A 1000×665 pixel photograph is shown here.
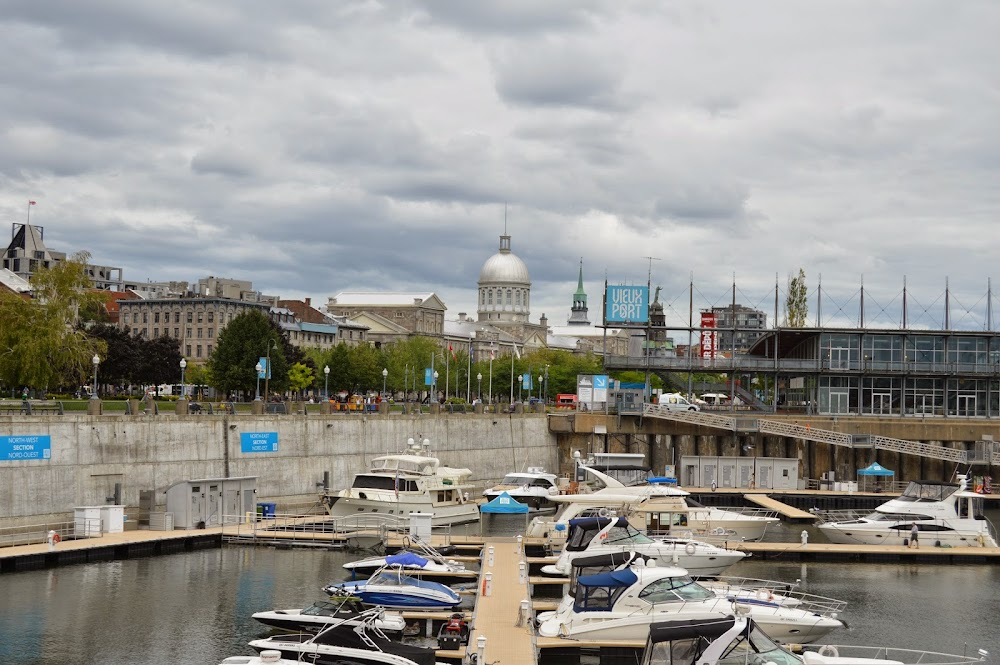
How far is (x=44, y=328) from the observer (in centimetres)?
7438

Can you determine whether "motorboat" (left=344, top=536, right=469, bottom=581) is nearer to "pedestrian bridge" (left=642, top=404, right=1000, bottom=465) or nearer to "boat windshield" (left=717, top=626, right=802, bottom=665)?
"boat windshield" (left=717, top=626, right=802, bottom=665)

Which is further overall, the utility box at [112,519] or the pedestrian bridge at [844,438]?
the pedestrian bridge at [844,438]

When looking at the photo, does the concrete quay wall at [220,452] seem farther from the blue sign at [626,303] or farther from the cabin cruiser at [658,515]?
the cabin cruiser at [658,515]

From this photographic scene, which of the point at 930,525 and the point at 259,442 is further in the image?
the point at 259,442

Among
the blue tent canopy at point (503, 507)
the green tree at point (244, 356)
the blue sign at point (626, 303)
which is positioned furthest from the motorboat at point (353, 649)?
the green tree at point (244, 356)

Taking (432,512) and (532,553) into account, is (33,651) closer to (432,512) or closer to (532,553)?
(532,553)

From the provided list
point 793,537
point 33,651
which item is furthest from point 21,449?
point 793,537

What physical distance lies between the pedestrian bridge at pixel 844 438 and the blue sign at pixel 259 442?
110ft

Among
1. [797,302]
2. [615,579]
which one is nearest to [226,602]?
[615,579]

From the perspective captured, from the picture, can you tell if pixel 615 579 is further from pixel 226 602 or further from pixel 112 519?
pixel 112 519

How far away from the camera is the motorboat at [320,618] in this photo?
1448 inches

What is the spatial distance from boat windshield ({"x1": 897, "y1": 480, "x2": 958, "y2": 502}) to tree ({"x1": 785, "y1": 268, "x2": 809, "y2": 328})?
280 ft

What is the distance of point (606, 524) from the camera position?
47.8 meters

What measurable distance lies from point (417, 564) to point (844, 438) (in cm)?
5289
